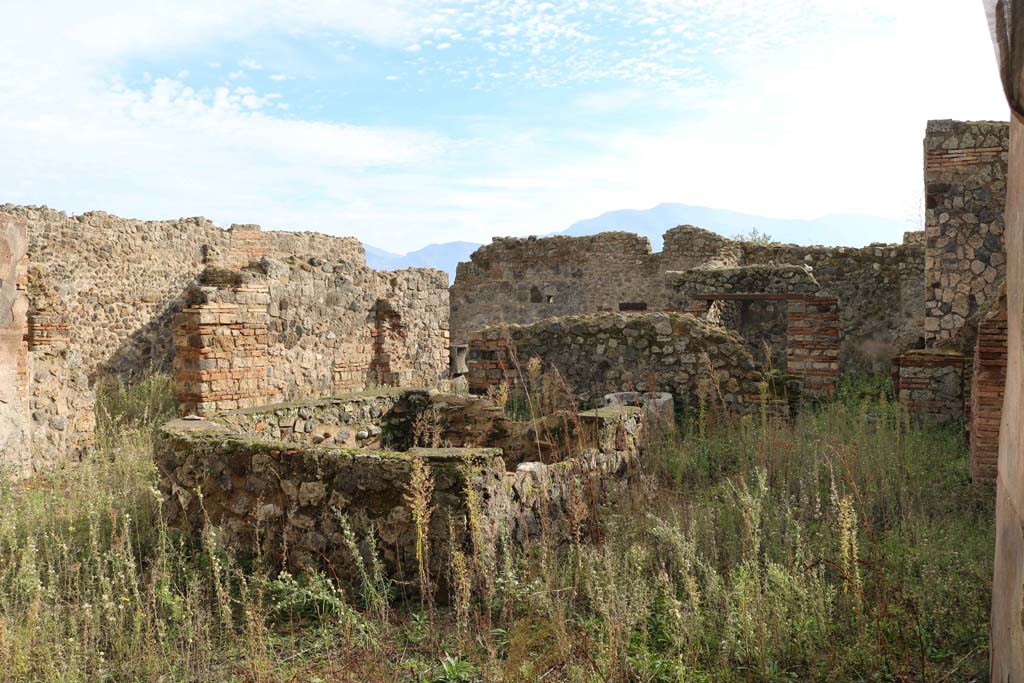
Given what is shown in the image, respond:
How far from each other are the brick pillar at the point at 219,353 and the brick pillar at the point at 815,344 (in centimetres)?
660

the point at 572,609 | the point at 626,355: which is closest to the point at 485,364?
the point at 626,355

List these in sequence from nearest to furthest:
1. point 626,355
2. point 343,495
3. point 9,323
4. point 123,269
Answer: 1. point 343,495
2. point 9,323
3. point 626,355
4. point 123,269

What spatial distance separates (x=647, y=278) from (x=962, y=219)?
8821 millimetres

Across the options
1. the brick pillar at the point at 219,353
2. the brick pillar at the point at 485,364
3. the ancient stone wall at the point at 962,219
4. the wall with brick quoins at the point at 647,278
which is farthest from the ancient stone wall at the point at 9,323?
the wall with brick quoins at the point at 647,278

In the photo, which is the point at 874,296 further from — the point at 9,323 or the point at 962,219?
the point at 9,323

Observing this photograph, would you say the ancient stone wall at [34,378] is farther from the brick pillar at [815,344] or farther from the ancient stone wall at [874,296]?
the ancient stone wall at [874,296]

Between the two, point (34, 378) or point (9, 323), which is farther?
point (34, 378)

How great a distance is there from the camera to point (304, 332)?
11.7m

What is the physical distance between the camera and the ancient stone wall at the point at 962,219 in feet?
31.3

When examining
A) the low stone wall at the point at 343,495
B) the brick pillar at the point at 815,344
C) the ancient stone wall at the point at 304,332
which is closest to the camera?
the low stone wall at the point at 343,495

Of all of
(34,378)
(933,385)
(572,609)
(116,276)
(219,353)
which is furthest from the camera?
(116,276)

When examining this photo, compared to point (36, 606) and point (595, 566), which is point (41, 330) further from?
point (595, 566)

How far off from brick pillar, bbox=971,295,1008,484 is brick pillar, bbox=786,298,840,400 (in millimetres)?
3308

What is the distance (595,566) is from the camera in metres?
4.39
